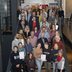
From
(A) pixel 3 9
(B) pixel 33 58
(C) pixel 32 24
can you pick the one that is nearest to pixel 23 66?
(B) pixel 33 58

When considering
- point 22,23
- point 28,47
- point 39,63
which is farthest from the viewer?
point 22,23

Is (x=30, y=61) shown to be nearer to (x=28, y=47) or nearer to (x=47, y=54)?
(x=28, y=47)

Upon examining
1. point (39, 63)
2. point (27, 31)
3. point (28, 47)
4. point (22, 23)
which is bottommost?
point (39, 63)

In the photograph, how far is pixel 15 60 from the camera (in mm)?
12469

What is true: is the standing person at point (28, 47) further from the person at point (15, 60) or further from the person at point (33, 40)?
the person at point (15, 60)

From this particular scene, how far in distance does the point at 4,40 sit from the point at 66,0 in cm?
1816

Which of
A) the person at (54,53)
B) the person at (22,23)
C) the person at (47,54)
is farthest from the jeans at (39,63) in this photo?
the person at (22,23)

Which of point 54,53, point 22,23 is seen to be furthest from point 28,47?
point 22,23

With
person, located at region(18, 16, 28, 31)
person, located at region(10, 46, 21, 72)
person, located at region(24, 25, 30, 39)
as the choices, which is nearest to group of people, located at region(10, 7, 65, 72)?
person, located at region(10, 46, 21, 72)

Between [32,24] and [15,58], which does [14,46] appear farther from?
[32,24]

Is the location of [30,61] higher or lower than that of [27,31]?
lower

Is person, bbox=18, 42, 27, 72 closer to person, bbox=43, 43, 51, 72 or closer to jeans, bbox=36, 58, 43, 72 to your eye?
jeans, bbox=36, 58, 43, 72

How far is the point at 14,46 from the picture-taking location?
41.7 ft

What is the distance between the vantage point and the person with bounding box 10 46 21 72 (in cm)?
1234
